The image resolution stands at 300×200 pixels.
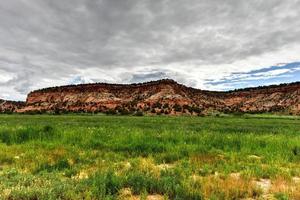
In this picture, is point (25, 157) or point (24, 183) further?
point (25, 157)

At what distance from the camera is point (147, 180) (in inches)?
316

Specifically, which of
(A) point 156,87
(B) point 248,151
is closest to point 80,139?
(B) point 248,151

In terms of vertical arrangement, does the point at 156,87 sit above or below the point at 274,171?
above

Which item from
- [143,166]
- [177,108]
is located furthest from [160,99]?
[143,166]

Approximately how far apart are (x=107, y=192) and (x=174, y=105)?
276 ft

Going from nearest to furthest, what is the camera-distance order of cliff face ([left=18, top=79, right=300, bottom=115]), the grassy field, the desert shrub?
the grassy field, the desert shrub, cliff face ([left=18, top=79, right=300, bottom=115])

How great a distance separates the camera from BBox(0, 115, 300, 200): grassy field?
7.34m

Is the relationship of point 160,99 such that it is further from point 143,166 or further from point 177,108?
point 143,166

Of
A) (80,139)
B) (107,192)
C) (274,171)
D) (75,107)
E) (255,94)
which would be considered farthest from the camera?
(255,94)

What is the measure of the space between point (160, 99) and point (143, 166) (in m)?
86.2

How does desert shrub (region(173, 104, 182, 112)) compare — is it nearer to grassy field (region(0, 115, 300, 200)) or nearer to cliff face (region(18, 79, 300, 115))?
cliff face (region(18, 79, 300, 115))

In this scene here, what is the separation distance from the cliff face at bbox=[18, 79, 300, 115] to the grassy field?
220ft

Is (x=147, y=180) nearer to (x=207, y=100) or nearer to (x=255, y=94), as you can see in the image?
(x=207, y=100)

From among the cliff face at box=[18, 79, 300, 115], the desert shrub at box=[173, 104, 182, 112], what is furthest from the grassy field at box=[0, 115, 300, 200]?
the desert shrub at box=[173, 104, 182, 112]
